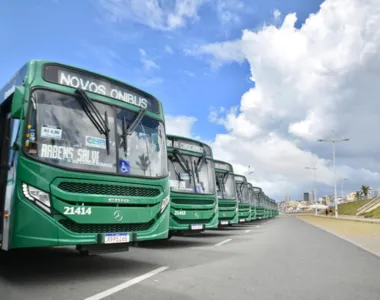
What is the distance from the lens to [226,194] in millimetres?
17375

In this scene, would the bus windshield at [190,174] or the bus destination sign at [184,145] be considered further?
the bus destination sign at [184,145]

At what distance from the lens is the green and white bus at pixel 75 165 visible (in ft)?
18.3

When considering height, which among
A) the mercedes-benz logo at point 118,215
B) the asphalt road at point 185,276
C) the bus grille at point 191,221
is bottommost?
the asphalt road at point 185,276

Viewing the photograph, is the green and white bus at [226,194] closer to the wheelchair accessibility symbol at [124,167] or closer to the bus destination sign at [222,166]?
the bus destination sign at [222,166]

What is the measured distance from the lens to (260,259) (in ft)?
29.3

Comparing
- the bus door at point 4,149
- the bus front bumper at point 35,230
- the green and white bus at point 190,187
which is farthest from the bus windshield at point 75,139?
the green and white bus at point 190,187

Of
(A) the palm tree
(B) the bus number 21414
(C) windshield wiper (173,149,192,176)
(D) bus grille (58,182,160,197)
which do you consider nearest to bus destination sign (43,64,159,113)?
(D) bus grille (58,182,160,197)

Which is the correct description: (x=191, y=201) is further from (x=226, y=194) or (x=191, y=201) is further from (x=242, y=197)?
(x=242, y=197)

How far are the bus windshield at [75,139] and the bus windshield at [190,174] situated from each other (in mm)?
4244

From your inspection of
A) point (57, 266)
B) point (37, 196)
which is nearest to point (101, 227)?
point (37, 196)

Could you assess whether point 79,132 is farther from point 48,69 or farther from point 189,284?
point 189,284

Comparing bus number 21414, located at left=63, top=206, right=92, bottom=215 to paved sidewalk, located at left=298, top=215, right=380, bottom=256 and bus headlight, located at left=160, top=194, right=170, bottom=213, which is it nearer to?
bus headlight, located at left=160, top=194, right=170, bottom=213

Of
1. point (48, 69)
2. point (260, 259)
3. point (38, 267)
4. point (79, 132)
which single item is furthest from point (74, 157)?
point (260, 259)

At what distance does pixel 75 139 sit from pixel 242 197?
18366 mm
